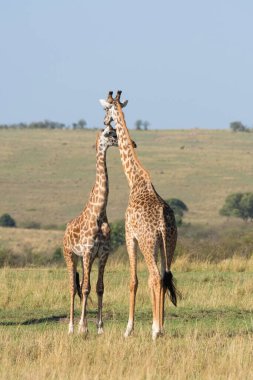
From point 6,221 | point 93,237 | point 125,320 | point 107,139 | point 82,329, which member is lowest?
point 6,221

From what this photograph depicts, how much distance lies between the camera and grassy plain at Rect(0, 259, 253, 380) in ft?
28.5

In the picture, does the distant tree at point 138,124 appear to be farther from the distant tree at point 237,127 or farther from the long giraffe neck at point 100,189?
the long giraffe neck at point 100,189

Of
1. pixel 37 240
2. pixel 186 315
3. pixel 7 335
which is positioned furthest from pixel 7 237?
pixel 7 335

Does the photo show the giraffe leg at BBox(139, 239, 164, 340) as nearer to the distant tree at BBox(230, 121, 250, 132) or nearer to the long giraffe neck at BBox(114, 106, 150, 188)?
the long giraffe neck at BBox(114, 106, 150, 188)

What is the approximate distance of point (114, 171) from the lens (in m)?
65.8

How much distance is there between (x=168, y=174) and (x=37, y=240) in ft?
91.4

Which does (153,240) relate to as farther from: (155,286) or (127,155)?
(127,155)

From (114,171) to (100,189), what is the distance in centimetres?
5383

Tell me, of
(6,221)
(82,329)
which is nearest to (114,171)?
(6,221)

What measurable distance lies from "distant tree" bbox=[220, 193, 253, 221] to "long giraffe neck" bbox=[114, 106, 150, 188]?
39.1 m

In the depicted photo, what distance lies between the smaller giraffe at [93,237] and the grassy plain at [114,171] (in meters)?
38.2

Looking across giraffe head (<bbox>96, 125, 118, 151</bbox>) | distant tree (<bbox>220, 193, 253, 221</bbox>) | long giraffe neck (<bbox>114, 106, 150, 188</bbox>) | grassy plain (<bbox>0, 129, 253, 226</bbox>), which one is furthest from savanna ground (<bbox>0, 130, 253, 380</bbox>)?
grassy plain (<bbox>0, 129, 253, 226</bbox>)

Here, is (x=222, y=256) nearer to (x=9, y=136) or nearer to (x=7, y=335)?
(x=7, y=335)

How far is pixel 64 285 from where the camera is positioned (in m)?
16.3
